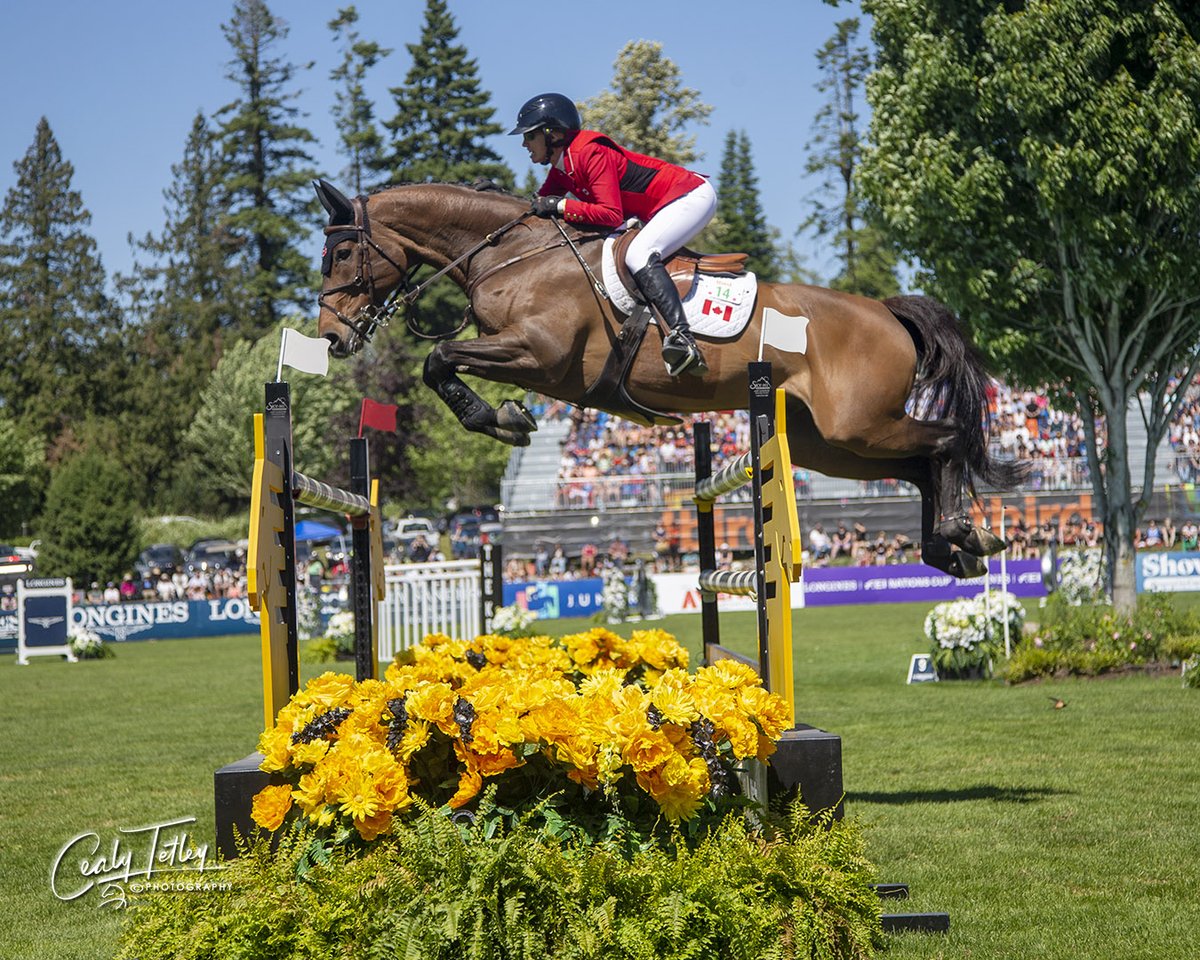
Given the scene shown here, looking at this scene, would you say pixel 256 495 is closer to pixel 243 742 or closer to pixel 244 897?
pixel 244 897

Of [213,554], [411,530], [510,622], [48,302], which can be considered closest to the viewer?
[510,622]

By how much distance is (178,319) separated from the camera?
161 feet

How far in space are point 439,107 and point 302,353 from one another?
138ft

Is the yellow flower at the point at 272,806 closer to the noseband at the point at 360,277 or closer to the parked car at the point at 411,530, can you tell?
the noseband at the point at 360,277

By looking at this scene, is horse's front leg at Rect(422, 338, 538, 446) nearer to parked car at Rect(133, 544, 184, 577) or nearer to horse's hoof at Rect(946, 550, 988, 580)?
horse's hoof at Rect(946, 550, 988, 580)

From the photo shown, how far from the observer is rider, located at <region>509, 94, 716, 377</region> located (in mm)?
4367

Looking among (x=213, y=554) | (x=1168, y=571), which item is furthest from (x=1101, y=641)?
(x=213, y=554)

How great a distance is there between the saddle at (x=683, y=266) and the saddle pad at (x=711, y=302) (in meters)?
0.02

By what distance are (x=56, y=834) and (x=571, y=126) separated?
4303 mm

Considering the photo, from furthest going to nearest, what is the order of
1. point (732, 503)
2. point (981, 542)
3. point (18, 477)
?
1. point (18, 477)
2. point (732, 503)
3. point (981, 542)

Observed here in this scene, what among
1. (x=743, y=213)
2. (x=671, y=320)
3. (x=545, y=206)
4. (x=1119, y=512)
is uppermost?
(x=743, y=213)

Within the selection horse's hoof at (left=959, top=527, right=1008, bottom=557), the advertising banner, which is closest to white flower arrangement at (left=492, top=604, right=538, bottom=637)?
horse's hoof at (left=959, top=527, right=1008, bottom=557)

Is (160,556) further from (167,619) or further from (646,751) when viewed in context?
(646,751)

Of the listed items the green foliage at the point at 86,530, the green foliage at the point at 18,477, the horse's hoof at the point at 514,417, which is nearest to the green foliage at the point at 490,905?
the horse's hoof at the point at 514,417
